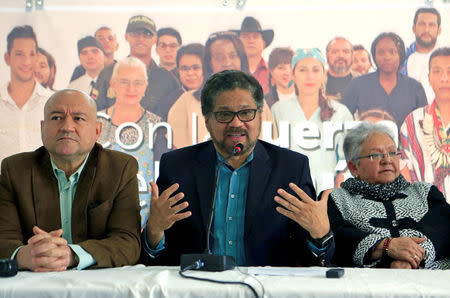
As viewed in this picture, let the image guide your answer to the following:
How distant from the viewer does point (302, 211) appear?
2014mm

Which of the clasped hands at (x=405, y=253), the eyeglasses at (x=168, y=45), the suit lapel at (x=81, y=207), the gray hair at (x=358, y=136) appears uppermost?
the eyeglasses at (x=168, y=45)

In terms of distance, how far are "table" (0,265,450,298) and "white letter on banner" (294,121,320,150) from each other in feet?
8.00

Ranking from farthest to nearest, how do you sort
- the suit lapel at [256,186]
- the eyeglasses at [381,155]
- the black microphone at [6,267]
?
the eyeglasses at [381,155]
the suit lapel at [256,186]
the black microphone at [6,267]

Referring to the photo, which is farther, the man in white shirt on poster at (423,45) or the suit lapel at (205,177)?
the man in white shirt on poster at (423,45)

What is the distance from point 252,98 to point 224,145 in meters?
0.23

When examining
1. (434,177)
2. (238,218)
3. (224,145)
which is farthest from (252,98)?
(434,177)

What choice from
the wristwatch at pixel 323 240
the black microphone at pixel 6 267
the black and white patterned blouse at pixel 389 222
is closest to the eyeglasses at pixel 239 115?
the wristwatch at pixel 323 240

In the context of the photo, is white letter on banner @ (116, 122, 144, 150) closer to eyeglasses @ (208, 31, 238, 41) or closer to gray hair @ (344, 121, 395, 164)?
eyeglasses @ (208, 31, 238, 41)

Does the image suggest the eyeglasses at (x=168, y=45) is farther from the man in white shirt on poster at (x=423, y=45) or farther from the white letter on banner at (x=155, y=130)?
the man in white shirt on poster at (x=423, y=45)

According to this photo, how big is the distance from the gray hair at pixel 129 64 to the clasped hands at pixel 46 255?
7.70 ft

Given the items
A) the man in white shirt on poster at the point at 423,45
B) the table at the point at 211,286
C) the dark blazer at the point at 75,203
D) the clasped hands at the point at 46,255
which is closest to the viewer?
the table at the point at 211,286

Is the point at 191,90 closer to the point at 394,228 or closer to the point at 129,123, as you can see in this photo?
the point at 129,123

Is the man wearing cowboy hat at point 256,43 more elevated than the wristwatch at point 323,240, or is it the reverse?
the man wearing cowboy hat at point 256,43

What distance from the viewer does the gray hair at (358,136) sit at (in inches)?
115
